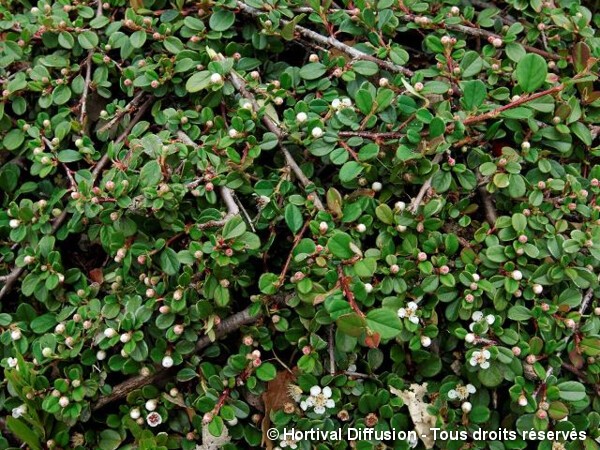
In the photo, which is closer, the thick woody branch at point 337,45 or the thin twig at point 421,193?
the thin twig at point 421,193

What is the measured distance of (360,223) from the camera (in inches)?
67.5

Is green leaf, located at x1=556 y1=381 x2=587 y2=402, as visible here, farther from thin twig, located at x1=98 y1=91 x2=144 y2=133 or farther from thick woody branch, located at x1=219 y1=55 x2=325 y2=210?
thin twig, located at x1=98 y1=91 x2=144 y2=133

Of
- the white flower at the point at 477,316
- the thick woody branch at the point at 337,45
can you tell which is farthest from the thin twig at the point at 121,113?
the white flower at the point at 477,316

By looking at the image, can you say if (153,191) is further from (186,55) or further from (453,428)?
(453,428)

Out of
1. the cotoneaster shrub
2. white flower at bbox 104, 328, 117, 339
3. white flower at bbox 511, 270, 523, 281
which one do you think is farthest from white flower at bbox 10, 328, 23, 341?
white flower at bbox 511, 270, 523, 281

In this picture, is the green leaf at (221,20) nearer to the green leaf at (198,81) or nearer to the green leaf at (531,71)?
the green leaf at (198,81)

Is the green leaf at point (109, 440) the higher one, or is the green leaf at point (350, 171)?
the green leaf at point (350, 171)

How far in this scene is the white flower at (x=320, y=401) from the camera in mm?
1631

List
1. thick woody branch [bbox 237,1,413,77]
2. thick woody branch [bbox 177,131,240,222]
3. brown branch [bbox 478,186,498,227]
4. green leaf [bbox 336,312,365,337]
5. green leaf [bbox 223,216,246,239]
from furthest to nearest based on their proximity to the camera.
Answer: thick woody branch [bbox 237,1,413,77]
brown branch [bbox 478,186,498,227]
thick woody branch [bbox 177,131,240,222]
green leaf [bbox 223,216,246,239]
green leaf [bbox 336,312,365,337]

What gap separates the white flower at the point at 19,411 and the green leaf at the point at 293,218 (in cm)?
94

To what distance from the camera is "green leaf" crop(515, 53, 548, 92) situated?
1714 millimetres

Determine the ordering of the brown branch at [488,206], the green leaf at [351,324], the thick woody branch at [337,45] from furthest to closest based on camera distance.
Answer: the thick woody branch at [337,45] < the brown branch at [488,206] < the green leaf at [351,324]

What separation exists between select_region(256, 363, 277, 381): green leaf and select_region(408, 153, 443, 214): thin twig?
598 mm

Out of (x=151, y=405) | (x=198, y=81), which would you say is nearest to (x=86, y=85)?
(x=198, y=81)
